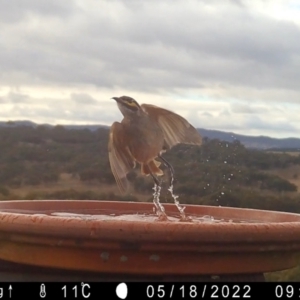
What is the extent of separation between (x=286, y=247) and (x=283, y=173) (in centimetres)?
927

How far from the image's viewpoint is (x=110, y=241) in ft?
6.72

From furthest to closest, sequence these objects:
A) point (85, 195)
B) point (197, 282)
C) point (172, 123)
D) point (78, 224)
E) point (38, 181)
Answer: point (38, 181) → point (85, 195) → point (172, 123) → point (197, 282) → point (78, 224)

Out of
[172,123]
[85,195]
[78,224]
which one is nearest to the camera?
[78,224]

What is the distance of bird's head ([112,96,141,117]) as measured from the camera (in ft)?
8.54

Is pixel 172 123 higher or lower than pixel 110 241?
higher

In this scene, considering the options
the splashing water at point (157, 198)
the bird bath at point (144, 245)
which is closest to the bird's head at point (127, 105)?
the splashing water at point (157, 198)

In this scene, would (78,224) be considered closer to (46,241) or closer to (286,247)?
(46,241)

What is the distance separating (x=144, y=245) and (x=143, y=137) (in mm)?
701

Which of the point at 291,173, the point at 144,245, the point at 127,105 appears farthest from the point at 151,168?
the point at 291,173

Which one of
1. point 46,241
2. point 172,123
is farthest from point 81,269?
point 172,123

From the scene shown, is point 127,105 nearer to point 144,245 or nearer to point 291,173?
point 144,245

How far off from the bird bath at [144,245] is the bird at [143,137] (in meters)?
0.58

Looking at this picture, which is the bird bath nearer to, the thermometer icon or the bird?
the thermometer icon

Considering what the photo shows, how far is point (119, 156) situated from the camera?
9.14 ft
